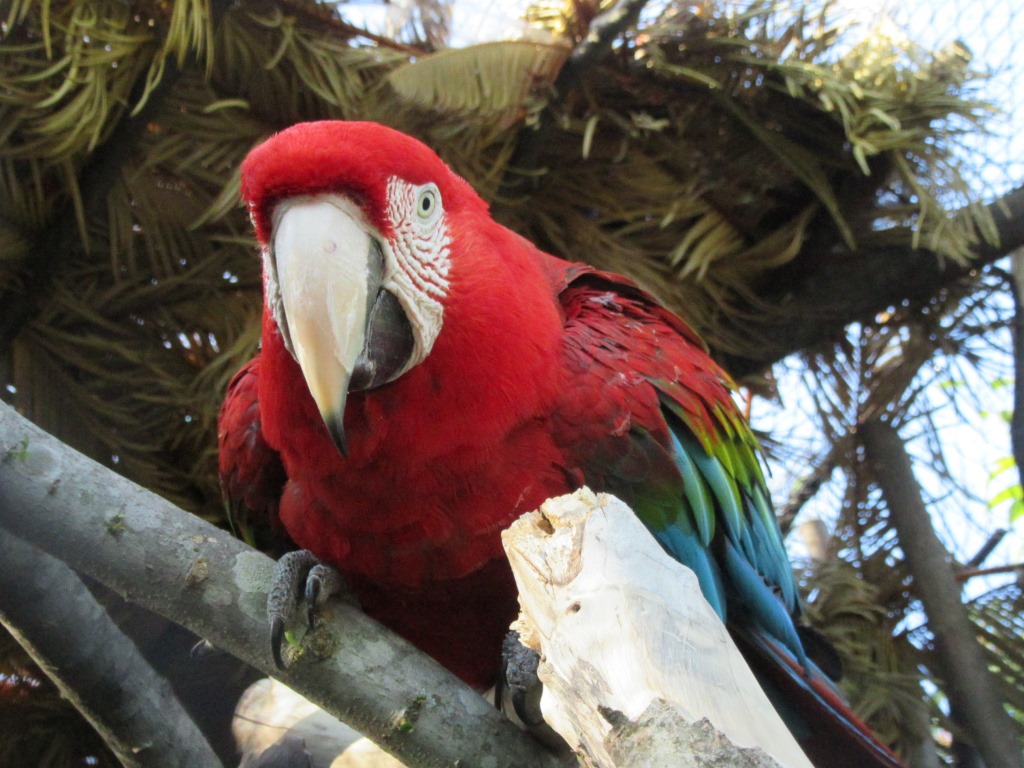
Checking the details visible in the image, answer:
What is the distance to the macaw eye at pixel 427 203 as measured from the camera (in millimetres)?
1061

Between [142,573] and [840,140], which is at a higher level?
[840,140]

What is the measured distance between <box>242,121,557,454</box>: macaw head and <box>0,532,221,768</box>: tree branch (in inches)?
14.4

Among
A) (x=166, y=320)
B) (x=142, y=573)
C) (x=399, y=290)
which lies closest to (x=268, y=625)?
(x=142, y=573)

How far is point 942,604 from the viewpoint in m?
2.02

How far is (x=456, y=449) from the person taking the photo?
42.2 inches

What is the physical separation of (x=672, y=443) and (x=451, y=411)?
12.1 inches

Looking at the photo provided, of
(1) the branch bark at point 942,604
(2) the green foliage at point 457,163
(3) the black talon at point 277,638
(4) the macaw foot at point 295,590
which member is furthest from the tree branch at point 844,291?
(3) the black talon at point 277,638

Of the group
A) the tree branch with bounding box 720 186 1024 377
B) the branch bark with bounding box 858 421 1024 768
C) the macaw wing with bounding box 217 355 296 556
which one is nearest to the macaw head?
the macaw wing with bounding box 217 355 296 556

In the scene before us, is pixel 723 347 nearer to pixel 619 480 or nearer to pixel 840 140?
pixel 840 140

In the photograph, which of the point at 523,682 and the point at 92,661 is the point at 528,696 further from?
the point at 92,661

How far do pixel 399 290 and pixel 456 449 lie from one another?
0.64 feet

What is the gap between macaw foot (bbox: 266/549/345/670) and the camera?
101 centimetres

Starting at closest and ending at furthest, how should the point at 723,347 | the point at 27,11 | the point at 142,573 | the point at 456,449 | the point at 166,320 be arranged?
1. the point at 142,573
2. the point at 456,449
3. the point at 27,11
4. the point at 166,320
5. the point at 723,347

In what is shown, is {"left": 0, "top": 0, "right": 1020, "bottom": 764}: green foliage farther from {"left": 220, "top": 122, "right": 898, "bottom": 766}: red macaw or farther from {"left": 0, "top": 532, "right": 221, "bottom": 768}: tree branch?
{"left": 0, "top": 532, "right": 221, "bottom": 768}: tree branch
